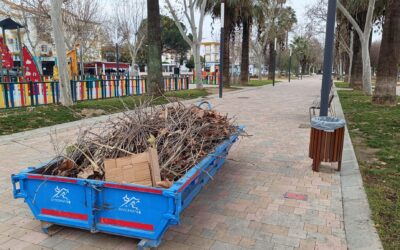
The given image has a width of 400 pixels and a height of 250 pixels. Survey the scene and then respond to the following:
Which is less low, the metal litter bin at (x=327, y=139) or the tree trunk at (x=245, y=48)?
the tree trunk at (x=245, y=48)

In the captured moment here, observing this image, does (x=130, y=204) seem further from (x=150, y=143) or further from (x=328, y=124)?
(x=328, y=124)

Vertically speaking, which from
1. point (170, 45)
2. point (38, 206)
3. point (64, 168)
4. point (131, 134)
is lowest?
point (38, 206)

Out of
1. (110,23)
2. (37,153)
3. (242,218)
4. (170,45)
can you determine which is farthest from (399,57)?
(170,45)

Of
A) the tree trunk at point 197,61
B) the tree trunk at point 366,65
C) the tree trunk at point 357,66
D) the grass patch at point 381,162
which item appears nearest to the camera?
the grass patch at point 381,162

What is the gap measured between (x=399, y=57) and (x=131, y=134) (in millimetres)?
11815

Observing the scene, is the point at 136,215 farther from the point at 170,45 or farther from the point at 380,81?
the point at 170,45

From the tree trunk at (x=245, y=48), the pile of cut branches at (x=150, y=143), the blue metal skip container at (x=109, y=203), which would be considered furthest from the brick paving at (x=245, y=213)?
the tree trunk at (x=245, y=48)

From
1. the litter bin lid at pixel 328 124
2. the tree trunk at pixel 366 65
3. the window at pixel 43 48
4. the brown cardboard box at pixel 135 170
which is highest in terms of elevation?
the window at pixel 43 48

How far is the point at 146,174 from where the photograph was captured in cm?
332

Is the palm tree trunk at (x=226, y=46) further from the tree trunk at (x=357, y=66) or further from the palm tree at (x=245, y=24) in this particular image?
the tree trunk at (x=357, y=66)

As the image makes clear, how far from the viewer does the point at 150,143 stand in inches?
147

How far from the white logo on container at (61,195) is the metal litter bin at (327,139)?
3786mm

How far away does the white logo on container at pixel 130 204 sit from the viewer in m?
3.10

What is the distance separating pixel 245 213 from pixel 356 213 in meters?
1.26
